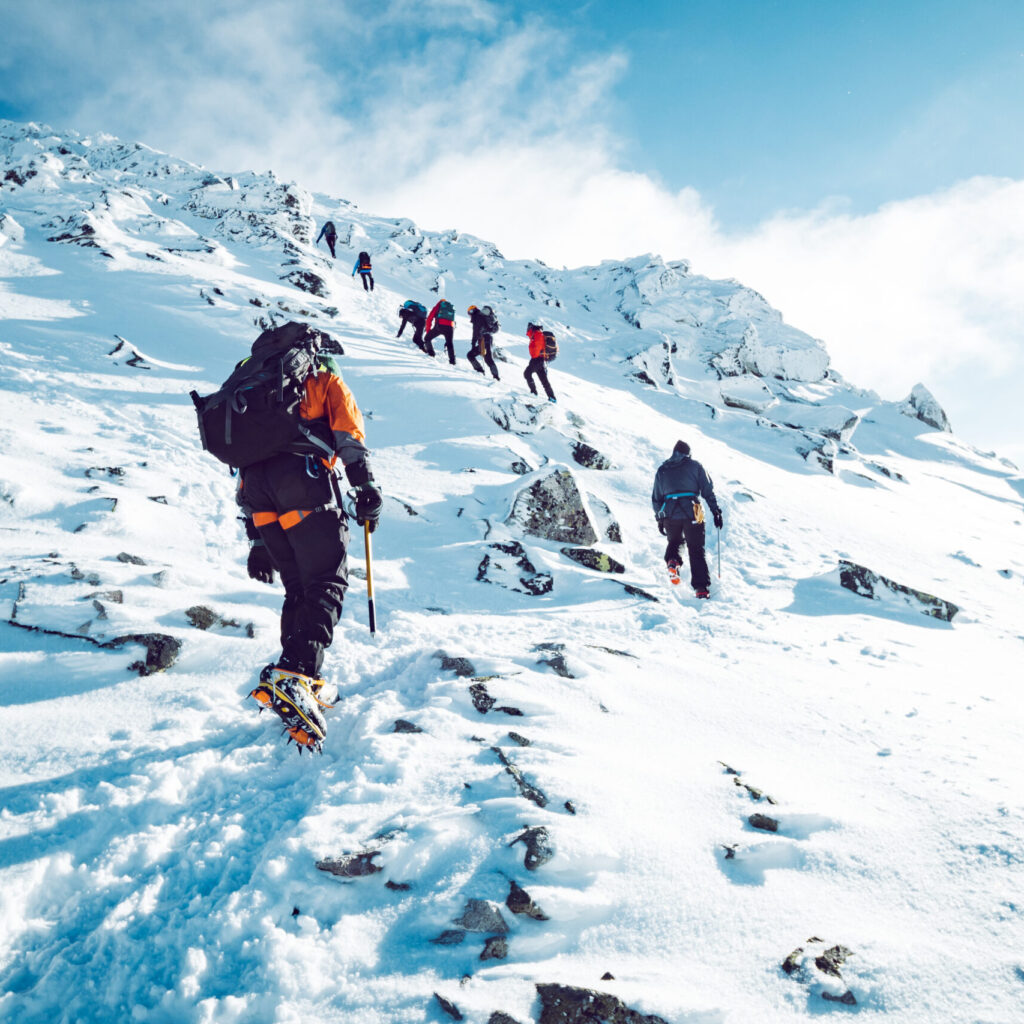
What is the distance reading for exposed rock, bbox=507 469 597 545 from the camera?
26.7 ft

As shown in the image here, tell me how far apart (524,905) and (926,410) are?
38623 millimetres

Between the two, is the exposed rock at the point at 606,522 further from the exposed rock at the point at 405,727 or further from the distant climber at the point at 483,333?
the distant climber at the point at 483,333

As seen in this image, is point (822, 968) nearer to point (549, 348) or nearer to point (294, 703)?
point (294, 703)

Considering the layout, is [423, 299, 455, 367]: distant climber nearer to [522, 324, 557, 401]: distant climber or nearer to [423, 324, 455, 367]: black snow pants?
[423, 324, 455, 367]: black snow pants

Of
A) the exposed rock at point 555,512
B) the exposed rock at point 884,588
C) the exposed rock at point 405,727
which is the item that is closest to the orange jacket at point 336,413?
the exposed rock at point 405,727

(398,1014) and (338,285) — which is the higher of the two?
(338,285)

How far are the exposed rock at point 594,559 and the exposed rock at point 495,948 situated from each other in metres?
5.80

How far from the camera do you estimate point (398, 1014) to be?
181 centimetres

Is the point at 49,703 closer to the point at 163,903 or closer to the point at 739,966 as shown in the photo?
the point at 163,903

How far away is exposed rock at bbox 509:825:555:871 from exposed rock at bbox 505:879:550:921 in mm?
122

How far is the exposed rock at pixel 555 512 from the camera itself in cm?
815

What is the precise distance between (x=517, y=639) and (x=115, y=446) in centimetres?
648

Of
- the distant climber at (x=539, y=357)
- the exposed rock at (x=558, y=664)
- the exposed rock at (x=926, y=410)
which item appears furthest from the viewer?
the exposed rock at (x=926, y=410)

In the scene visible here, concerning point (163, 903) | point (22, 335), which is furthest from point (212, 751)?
point (22, 335)
